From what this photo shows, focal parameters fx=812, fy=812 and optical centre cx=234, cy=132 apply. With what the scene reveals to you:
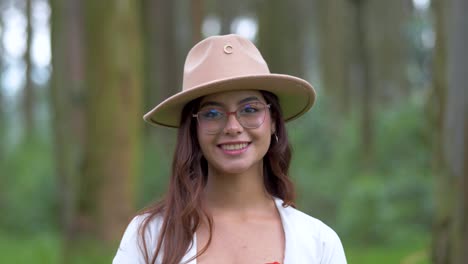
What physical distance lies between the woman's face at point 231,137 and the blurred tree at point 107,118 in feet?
18.4

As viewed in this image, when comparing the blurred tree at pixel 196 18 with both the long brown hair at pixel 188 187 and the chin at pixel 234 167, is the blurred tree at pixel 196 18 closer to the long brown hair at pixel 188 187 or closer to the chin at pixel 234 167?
the long brown hair at pixel 188 187

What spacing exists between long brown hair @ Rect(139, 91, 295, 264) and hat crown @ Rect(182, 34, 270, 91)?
0.37 ft

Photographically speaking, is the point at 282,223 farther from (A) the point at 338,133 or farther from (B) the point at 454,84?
(A) the point at 338,133

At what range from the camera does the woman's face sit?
342 cm

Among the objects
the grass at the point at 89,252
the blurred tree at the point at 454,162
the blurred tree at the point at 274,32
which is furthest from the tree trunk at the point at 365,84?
the blurred tree at the point at 454,162

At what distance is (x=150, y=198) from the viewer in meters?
15.6

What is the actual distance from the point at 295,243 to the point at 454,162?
15.5 feet

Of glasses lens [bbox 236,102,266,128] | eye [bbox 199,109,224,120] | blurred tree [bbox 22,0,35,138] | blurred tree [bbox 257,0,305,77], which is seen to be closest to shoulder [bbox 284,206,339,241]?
glasses lens [bbox 236,102,266,128]

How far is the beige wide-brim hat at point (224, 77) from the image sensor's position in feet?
→ 11.1

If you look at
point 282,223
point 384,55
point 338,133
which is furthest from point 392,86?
point 282,223

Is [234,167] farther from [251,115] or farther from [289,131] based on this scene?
[289,131]

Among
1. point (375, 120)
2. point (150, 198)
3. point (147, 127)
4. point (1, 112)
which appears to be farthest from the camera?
point (1, 112)

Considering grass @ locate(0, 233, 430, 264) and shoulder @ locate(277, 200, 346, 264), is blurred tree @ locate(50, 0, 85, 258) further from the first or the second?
shoulder @ locate(277, 200, 346, 264)

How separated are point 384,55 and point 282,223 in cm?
2232
